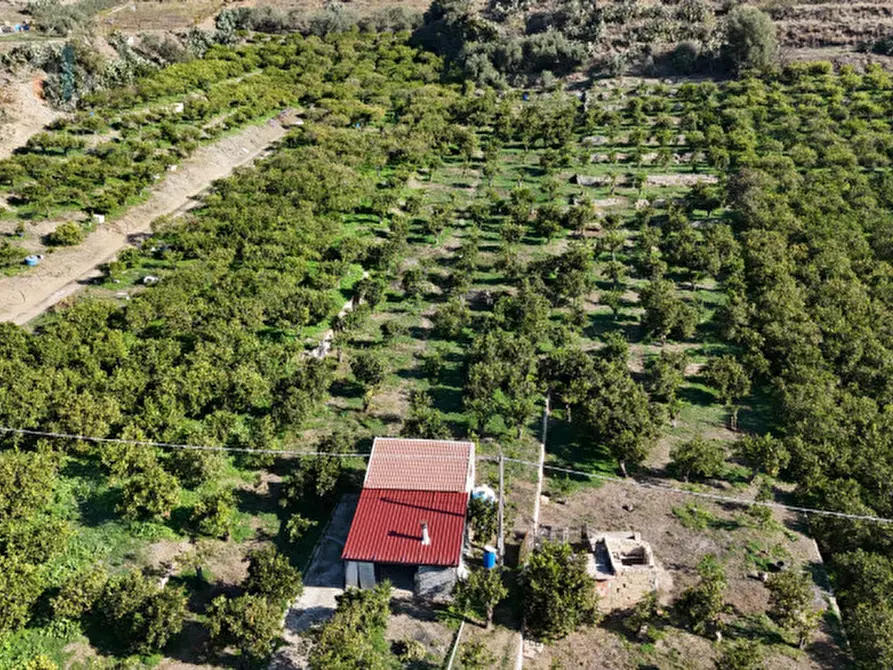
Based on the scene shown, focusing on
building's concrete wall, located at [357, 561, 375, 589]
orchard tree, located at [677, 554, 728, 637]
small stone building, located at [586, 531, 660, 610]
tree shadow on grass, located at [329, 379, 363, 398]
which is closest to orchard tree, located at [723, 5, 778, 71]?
tree shadow on grass, located at [329, 379, 363, 398]

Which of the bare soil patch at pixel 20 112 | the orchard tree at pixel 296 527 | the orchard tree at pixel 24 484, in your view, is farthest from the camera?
the bare soil patch at pixel 20 112

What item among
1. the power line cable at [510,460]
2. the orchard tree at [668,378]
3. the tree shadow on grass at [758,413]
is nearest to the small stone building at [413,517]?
the power line cable at [510,460]

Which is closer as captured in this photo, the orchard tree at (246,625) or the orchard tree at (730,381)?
the orchard tree at (246,625)

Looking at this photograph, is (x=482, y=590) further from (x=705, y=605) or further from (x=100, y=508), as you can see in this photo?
(x=100, y=508)

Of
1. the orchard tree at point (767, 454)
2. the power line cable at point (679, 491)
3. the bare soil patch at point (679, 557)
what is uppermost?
the orchard tree at point (767, 454)

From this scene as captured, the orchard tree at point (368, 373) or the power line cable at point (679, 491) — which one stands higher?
the orchard tree at point (368, 373)

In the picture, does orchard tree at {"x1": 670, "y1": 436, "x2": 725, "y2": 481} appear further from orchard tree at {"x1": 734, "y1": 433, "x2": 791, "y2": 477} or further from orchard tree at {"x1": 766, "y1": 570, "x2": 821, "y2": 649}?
orchard tree at {"x1": 766, "y1": 570, "x2": 821, "y2": 649}

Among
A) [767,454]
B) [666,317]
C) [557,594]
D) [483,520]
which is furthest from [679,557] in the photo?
[666,317]

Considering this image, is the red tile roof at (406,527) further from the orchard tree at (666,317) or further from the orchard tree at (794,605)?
the orchard tree at (666,317)
